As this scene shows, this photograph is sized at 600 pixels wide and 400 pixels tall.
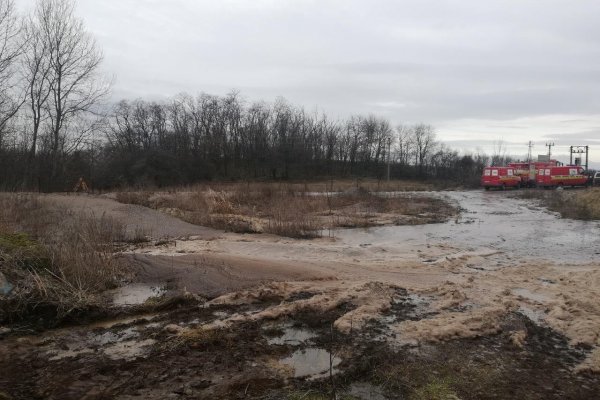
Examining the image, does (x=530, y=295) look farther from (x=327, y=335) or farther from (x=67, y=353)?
(x=67, y=353)

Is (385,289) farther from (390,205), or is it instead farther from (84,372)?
(390,205)

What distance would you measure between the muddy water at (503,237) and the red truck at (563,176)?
26192 mm

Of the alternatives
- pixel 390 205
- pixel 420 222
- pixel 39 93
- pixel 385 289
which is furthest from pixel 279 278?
pixel 39 93

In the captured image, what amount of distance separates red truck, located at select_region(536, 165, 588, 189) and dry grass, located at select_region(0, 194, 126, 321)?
47354mm

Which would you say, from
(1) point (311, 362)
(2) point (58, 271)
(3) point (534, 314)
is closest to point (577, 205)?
(3) point (534, 314)

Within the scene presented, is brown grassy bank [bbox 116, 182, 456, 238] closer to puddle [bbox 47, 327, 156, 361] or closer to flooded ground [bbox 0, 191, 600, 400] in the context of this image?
flooded ground [bbox 0, 191, 600, 400]

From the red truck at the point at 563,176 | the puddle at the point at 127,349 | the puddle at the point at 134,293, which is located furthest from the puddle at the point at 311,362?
the red truck at the point at 563,176

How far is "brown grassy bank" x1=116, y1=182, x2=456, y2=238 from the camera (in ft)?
56.9

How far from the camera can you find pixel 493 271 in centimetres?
1118

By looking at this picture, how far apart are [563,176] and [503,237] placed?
3559 cm

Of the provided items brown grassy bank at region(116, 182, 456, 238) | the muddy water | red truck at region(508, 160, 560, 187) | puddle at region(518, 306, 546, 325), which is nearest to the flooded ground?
puddle at region(518, 306, 546, 325)

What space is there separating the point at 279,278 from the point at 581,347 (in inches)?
210

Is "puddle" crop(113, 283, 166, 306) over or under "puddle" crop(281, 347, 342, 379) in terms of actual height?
over

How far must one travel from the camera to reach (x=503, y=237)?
17.2m
